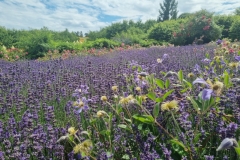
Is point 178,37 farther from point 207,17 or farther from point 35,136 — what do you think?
point 35,136

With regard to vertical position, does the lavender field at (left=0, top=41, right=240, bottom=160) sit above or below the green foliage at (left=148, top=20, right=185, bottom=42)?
below

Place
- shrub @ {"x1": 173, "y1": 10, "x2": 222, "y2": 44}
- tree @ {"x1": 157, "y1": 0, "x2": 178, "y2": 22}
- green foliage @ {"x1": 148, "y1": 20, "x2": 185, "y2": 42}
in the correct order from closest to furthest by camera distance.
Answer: shrub @ {"x1": 173, "y1": 10, "x2": 222, "y2": 44}, green foliage @ {"x1": 148, "y1": 20, "x2": 185, "y2": 42}, tree @ {"x1": 157, "y1": 0, "x2": 178, "y2": 22}

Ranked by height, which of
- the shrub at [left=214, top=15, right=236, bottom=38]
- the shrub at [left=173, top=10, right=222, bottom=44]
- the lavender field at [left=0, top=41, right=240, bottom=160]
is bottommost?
the lavender field at [left=0, top=41, right=240, bottom=160]

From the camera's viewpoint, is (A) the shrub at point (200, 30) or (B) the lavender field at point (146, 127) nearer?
(B) the lavender field at point (146, 127)

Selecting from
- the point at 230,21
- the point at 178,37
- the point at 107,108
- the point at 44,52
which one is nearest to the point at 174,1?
the point at 230,21

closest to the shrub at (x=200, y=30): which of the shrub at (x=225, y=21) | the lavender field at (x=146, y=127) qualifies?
the shrub at (x=225, y=21)

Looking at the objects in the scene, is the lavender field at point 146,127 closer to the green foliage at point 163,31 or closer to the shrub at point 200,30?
the shrub at point 200,30

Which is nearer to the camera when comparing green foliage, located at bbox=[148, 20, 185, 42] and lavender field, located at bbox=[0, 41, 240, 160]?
lavender field, located at bbox=[0, 41, 240, 160]

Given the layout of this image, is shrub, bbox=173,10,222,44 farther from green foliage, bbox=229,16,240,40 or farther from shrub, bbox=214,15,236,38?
shrub, bbox=214,15,236,38

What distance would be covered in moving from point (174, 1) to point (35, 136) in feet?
158

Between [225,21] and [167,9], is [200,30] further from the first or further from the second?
[167,9]

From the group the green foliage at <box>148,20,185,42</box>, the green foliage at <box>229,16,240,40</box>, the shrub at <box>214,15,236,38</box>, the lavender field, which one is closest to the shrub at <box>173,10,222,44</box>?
the green foliage at <box>229,16,240,40</box>

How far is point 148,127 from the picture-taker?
1.93 meters

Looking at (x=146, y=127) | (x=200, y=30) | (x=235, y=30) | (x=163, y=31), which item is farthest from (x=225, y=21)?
(x=146, y=127)
